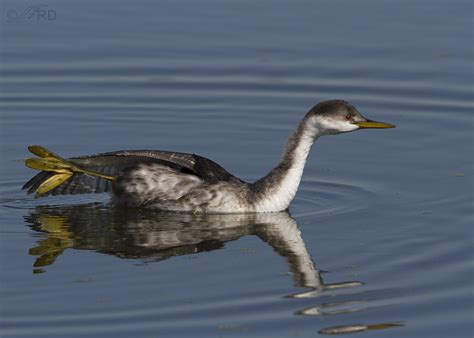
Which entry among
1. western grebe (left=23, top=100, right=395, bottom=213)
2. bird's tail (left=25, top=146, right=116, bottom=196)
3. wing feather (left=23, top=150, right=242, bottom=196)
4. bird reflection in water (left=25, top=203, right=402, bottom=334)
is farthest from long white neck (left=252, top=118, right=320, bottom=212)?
bird's tail (left=25, top=146, right=116, bottom=196)

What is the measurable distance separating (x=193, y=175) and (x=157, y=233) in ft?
3.32

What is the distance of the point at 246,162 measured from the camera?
1587 centimetres

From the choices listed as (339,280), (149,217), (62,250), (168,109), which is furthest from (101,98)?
(339,280)

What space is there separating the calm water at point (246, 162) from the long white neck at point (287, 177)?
6.8 inches

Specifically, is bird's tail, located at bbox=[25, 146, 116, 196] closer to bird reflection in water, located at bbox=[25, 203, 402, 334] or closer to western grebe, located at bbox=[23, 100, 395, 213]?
western grebe, located at bbox=[23, 100, 395, 213]

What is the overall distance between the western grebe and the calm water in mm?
182

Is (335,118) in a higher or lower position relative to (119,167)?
higher

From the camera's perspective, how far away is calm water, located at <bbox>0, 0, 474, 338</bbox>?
1134 centimetres

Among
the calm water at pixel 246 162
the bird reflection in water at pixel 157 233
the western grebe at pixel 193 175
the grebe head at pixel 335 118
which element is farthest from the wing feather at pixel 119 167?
the grebe head at pixel 335 118

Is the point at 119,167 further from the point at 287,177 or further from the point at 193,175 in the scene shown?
the point at 287,177

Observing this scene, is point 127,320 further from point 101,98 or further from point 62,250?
point 101,98

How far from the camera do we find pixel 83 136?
16.7 metres

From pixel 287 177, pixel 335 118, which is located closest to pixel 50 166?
pixel 287 177

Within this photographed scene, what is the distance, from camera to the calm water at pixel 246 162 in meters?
11.3
